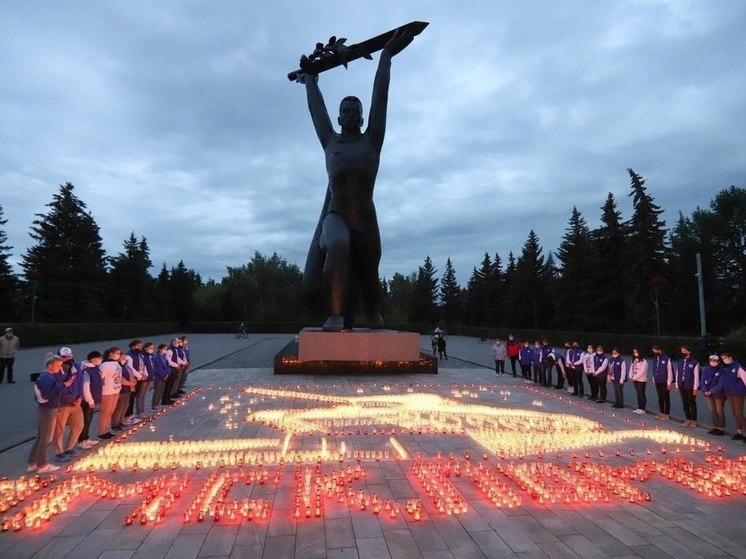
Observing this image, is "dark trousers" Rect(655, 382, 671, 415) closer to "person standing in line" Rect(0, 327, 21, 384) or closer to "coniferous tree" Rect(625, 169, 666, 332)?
"person standing in line" Rect(0, 327, 21, 384)

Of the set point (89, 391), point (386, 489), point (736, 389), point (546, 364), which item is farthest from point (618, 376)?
point (89, 391)

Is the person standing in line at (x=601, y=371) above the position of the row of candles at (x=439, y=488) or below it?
above

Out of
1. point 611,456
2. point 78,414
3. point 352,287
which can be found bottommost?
point 611,456

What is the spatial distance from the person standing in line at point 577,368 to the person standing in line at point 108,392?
31.0ft

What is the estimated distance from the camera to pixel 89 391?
667 cm

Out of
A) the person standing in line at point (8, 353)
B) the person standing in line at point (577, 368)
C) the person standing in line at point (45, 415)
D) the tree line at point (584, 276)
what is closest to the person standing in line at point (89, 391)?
the person standing in line at point (45, 415)

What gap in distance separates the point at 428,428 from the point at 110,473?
455cm

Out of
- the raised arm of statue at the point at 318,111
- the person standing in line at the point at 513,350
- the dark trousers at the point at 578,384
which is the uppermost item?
the raised arm of statue at the point at 318,111

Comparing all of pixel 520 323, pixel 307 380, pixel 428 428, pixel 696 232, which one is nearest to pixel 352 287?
pixel 307 380

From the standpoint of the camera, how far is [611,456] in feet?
21.4

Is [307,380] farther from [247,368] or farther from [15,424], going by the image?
[15,424]

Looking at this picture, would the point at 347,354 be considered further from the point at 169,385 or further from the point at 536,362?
the point at 169,385

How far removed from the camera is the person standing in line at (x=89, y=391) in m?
6.63

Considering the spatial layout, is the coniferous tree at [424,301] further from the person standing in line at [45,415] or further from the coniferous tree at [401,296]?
the person standing in line at [45,415]
